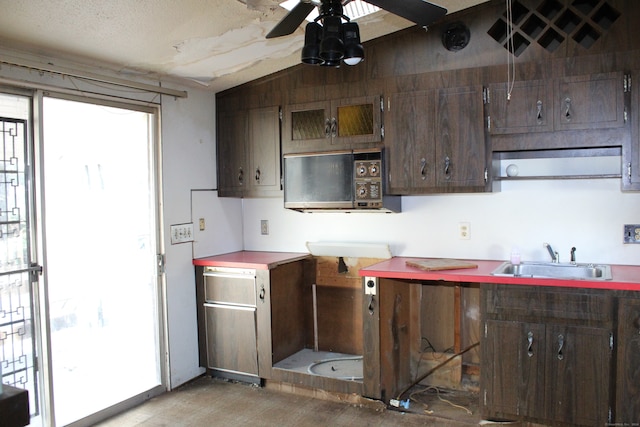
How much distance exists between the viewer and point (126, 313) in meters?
3.45

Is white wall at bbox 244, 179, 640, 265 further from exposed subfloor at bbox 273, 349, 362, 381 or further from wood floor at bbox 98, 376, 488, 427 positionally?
wood floor at bbox 98, 376, 488, 427

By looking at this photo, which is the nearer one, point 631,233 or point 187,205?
point 631,233

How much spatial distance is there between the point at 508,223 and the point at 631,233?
697mm

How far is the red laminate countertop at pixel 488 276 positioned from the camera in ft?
8.50

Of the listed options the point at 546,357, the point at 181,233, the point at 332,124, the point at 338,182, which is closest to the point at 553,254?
the point at 546,357

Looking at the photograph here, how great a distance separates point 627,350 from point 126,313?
3.02 meters

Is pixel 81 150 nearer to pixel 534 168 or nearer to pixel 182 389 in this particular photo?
pixel 182 389

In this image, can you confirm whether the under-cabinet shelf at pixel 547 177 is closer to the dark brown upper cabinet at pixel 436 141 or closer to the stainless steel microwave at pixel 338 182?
the dark brown upper cabinet at pixel 436 141

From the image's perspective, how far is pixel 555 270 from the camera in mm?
3150

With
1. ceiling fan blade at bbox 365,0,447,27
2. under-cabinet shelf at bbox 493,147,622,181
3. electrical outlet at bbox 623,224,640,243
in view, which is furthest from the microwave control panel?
electrical outlet at bbox 623,224,640,243

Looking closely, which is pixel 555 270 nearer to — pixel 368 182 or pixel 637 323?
pixel 637 323

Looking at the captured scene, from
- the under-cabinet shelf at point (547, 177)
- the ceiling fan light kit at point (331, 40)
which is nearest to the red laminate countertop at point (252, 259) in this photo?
the under-cabinet shelf at point (547, 177)

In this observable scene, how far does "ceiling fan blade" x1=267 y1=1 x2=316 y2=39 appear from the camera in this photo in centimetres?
200

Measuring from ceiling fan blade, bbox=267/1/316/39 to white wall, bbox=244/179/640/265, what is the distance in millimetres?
1776
